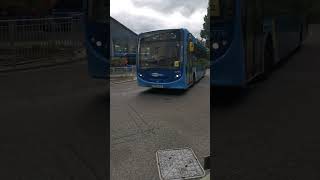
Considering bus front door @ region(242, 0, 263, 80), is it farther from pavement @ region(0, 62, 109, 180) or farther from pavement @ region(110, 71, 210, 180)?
pavement @ region(0, 62, 109, 180)

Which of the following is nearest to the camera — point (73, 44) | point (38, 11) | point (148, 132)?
point (38, 11)

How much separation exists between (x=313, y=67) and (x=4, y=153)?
393 centimetres

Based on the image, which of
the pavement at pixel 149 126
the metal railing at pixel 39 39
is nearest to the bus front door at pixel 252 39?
the pavement at pixel 149 126

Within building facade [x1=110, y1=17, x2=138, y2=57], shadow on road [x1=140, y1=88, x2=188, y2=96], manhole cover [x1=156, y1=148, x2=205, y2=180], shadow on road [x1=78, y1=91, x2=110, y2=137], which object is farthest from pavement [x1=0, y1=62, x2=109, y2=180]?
shadow on road [x1=140, y1=88, x2=188, y2=96]

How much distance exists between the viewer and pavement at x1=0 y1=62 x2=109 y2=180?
284 centimetres

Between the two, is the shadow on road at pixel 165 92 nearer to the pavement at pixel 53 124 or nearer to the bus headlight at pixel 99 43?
the pavement at pixel 53 124

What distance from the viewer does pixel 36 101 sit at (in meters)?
3.23

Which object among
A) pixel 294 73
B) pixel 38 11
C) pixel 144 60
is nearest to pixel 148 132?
pixel 144 60

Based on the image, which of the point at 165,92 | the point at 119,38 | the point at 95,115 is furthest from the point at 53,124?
the point at 165,92

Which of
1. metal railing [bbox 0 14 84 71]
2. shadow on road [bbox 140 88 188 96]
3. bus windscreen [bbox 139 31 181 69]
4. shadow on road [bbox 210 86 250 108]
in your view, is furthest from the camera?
bus windscreen [bbox 139 31 181 69]

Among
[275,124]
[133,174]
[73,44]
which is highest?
[73,44]

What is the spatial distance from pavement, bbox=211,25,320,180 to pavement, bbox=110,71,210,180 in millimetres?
214

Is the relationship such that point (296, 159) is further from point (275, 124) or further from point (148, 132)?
point (148, 132)

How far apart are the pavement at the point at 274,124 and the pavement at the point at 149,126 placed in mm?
214
